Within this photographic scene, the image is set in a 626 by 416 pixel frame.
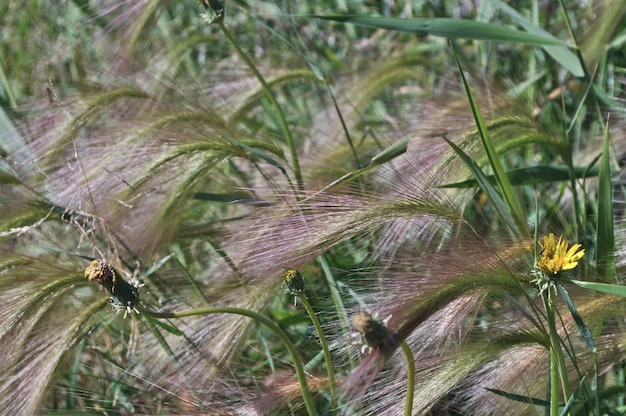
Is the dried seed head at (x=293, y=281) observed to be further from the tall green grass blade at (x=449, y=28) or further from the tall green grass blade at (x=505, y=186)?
the tall green grass blade at (x=449, y=28)

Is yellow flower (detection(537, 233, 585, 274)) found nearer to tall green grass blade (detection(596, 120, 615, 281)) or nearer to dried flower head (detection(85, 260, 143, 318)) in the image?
tall green grass blade (detection(596, 120, 615, 281))

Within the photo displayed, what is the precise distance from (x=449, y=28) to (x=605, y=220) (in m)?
0.33

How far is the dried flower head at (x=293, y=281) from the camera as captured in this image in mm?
1122

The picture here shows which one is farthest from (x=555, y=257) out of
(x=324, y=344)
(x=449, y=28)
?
(x=449, y=28)

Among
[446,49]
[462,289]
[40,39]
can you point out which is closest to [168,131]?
[462,289]

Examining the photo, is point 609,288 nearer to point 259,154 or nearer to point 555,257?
point 555,257

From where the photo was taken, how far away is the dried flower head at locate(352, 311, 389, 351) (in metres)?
0.87

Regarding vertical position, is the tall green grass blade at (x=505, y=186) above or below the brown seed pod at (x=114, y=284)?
above

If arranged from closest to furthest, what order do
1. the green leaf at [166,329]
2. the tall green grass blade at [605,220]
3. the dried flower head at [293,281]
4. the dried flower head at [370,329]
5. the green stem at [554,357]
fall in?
the dried flower head at [370,329] → the green stem at [554,357] → the dried flower head at [293,281] → the tall green grass blade at [605,220] → the green leaf at [166,329]

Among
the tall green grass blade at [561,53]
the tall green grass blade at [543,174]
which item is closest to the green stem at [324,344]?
the tall green grass blade at [543,174]

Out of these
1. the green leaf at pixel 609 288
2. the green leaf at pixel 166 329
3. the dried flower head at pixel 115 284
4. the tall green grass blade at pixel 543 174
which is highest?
the tall green grass blade at pixel 543 174

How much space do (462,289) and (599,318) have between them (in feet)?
0.80

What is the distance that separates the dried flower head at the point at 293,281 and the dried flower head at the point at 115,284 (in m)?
0.17

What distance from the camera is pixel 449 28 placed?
131 cm
